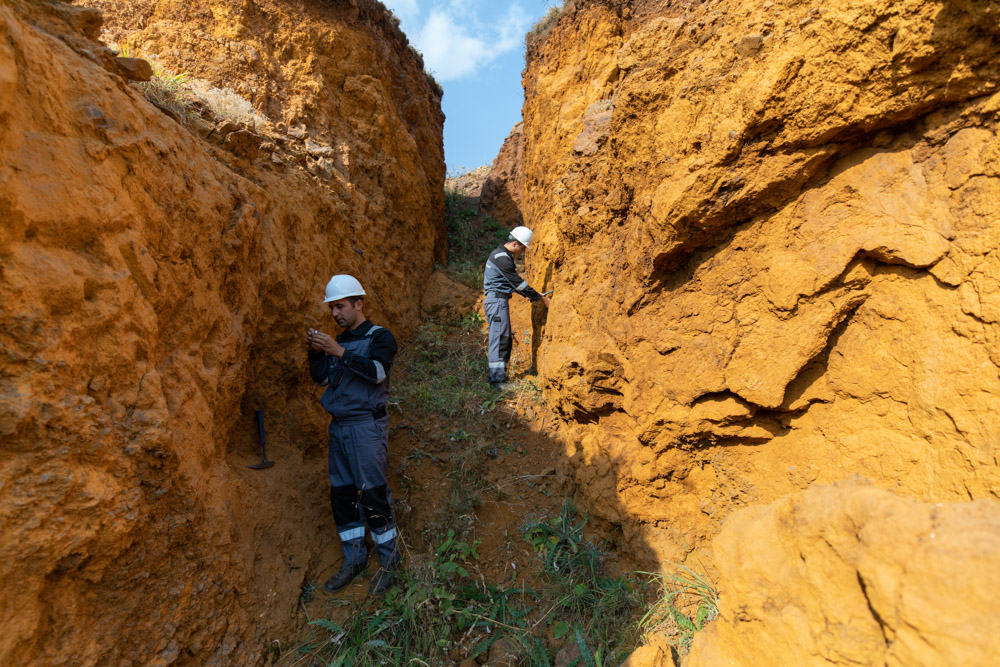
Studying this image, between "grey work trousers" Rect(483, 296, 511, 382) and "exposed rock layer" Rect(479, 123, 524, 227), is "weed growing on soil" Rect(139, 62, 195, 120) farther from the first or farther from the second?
"exposed rock layer" Rect(479, 123, 524, 227)

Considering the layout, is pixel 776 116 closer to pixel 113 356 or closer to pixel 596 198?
pixel 596 198

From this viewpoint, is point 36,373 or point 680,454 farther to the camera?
point 680,454

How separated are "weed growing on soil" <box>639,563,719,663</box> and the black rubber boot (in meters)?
1.90

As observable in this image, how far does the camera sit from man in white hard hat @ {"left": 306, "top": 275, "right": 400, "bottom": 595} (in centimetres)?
312

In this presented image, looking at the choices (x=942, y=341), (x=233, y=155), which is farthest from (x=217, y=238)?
(x=942, y=341)

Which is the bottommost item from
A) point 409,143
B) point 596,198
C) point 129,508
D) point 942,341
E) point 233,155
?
point 129,508

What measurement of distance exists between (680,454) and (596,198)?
2.34 meters

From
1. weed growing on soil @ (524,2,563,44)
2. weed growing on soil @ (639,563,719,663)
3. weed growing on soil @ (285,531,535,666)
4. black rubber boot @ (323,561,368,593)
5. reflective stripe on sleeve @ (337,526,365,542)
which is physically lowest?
weed growing on soil @ (285,531,535,666)

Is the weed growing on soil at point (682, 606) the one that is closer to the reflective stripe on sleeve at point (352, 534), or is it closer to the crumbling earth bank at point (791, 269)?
the crumbling earth bank at point (791, 269)

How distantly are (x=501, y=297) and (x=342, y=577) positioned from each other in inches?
132

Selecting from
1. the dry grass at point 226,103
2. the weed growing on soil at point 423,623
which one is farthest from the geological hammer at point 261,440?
the dry grass at point 226,103

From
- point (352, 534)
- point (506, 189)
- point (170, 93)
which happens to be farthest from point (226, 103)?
point (506, 189)

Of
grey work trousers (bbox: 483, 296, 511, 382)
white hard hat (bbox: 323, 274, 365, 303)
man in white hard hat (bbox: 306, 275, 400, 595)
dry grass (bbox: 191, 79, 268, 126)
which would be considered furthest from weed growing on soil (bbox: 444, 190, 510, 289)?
man in white hard hat (bbox: 306, 275, 400, 595)

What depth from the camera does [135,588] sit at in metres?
2.10
